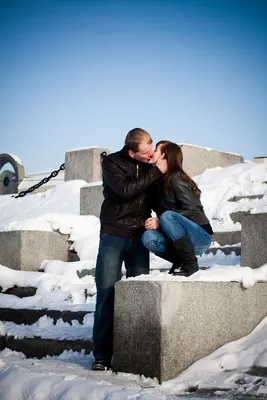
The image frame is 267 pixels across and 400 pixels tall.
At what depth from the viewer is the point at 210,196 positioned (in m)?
9.87

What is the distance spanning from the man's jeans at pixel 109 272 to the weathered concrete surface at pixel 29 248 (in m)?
3.84

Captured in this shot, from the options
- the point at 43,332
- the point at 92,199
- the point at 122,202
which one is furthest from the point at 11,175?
the point at 122,202

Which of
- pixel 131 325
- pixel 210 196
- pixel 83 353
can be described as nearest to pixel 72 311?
pixel 83 353

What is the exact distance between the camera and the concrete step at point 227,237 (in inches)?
319

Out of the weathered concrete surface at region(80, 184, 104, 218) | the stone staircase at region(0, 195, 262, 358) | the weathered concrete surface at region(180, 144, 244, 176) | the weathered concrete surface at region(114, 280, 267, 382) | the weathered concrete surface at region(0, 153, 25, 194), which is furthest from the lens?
the weathered concrete surface at region(0, 153, 25, 194)

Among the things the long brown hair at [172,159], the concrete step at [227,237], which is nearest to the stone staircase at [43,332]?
the long brown hair at [172,159]

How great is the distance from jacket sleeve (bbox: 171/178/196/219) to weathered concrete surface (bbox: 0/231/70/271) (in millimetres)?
4218

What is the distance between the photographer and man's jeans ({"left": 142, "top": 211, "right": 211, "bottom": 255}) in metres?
4.70

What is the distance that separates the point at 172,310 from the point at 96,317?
29.6 inches

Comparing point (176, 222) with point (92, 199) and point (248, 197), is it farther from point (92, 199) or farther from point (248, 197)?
point (92, 199)

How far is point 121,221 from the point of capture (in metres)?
4.89

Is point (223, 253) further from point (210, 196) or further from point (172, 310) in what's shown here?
point (172, 310)

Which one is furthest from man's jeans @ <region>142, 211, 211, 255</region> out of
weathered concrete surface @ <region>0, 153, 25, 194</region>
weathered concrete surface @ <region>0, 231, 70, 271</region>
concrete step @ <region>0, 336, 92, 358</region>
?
weathered concrete surface @ <region>0, 153, 25, 194</region>

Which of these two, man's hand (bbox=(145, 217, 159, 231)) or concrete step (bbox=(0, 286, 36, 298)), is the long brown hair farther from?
concrete step (bbox=(0, 286, 36, 298))
